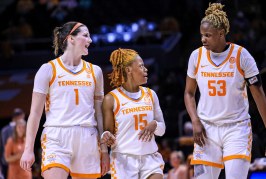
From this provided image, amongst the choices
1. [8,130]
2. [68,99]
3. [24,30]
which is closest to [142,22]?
[24,30]

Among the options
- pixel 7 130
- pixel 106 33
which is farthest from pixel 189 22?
pixel 7 130

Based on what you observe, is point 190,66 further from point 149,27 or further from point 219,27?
point 149,27

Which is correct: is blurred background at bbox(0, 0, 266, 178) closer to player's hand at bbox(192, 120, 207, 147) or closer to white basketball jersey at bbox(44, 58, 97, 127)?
player's hand at bbox(192, 120, 207, 147)

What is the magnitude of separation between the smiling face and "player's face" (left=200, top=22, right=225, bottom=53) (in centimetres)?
63

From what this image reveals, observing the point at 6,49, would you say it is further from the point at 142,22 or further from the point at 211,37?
the point at 211,37

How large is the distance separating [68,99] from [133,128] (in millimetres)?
639

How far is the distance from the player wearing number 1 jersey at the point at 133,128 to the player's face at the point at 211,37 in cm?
65

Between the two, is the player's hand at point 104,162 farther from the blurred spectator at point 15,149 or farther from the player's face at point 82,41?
the blurred spectator at point 15,149

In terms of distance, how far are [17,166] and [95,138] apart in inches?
165

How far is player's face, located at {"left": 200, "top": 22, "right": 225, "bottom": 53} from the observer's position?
6.13 metres

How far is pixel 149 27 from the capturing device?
56.9 feet

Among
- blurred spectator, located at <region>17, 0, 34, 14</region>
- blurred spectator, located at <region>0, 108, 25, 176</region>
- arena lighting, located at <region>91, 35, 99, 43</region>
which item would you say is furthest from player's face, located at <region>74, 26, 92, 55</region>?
blurred spectator, located at <region>17, 0, 34, 14</region>

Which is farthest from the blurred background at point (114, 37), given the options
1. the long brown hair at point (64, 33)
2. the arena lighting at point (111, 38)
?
the long brown hair at point (64, 33)

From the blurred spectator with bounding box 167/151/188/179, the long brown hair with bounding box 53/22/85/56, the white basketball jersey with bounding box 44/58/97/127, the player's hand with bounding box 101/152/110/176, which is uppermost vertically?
the long brown hair with bounding box 53/22/85/56
